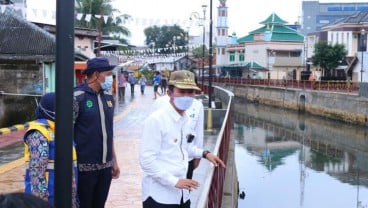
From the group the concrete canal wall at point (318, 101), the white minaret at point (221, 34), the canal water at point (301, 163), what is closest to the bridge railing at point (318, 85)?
the concrete canal wall at point (318, 101)

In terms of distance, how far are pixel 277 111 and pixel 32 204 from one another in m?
39.0

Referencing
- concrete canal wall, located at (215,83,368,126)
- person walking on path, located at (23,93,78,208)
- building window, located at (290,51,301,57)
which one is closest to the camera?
person walking on path, located at (23,93,78,208)

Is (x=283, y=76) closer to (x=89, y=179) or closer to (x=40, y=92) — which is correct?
(x=40, y=92)

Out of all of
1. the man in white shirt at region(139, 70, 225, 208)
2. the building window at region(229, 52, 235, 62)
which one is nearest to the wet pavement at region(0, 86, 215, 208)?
the man in white shirt at region(139, 70, 225, 208)

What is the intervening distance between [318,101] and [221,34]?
3783cm

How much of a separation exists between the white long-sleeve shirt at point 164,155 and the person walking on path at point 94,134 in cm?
47

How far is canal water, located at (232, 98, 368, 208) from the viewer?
14180 mm

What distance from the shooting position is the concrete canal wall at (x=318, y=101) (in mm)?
28922

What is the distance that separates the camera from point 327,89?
120 ft

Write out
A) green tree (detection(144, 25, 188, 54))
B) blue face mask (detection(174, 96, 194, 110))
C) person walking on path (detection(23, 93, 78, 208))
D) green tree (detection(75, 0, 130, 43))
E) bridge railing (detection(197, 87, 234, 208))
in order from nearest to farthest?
person walking on path (detection(23, 93, 78, 208)), blue face mask (detection(174, 96, 194, 110)), bridge railing (detection(197, 87, 234, 208)), green tree (detection(75, 0, 130, 43)), green tree (detection(144, 25, 188, 54))

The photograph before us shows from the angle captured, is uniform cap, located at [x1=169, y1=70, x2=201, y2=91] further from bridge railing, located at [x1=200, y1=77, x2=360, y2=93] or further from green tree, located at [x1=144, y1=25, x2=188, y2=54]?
green tree, located at [x1=144, y1=25, x2=188, y2=54]

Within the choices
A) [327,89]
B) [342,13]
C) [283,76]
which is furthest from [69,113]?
[342,13]

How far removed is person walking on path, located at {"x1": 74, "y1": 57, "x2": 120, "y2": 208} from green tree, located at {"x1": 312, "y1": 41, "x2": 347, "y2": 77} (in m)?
43.7

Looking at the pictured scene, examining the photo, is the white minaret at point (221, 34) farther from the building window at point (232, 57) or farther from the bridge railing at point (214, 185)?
the bridge railing at point (214, 185)
